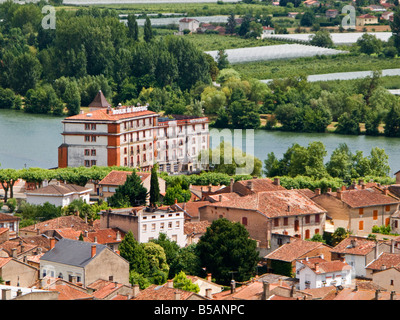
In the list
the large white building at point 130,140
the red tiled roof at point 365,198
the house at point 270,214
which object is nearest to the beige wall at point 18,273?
the house at point 270,214

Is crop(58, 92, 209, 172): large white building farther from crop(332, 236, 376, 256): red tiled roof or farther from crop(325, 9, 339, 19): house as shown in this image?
crop(325, 9, 339, 19): house

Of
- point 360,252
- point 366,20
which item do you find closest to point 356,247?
point 360,252

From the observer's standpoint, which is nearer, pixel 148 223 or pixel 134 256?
pixel 134 256

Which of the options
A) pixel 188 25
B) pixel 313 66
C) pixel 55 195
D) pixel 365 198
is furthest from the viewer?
pixel 188 25

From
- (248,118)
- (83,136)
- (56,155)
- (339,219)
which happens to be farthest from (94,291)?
(248,118)

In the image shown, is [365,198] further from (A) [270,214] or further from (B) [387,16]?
(B) [387,16]

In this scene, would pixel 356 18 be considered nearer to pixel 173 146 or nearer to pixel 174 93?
pixel 174 93

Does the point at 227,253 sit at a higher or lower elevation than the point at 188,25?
lower
